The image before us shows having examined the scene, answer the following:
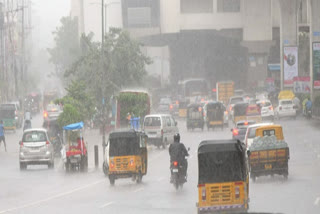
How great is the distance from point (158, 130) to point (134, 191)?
20537mm

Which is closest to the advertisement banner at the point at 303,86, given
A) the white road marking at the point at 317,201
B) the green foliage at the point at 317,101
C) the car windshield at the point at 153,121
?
the green foliage at the point at 317,101

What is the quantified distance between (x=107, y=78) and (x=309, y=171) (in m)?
42.3

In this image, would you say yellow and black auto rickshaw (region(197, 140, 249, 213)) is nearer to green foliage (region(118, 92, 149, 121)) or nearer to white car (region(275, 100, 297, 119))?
green foliage (region(118, 92, 149, 121))

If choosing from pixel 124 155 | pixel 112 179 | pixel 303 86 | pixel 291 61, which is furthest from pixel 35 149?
pixel 291 61

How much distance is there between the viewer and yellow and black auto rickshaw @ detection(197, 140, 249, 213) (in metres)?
19.3

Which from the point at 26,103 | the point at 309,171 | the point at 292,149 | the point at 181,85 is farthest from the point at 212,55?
the point at 309,171

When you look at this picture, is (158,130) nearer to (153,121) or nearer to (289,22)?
(153,121)

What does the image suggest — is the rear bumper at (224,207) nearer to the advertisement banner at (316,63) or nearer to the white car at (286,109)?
the white car at (286,109)

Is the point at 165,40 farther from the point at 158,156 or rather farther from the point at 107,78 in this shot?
the point at 158,156

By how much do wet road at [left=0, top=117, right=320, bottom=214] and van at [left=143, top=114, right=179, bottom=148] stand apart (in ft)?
17.7

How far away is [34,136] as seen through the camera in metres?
38.9

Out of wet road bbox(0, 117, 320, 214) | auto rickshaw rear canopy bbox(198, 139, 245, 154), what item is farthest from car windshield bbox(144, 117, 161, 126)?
auto rickshaw rear canopy bbox(198, 139, 245, 154)

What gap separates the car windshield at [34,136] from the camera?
1523 inches

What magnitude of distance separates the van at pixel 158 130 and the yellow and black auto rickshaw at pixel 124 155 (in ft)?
60.1
